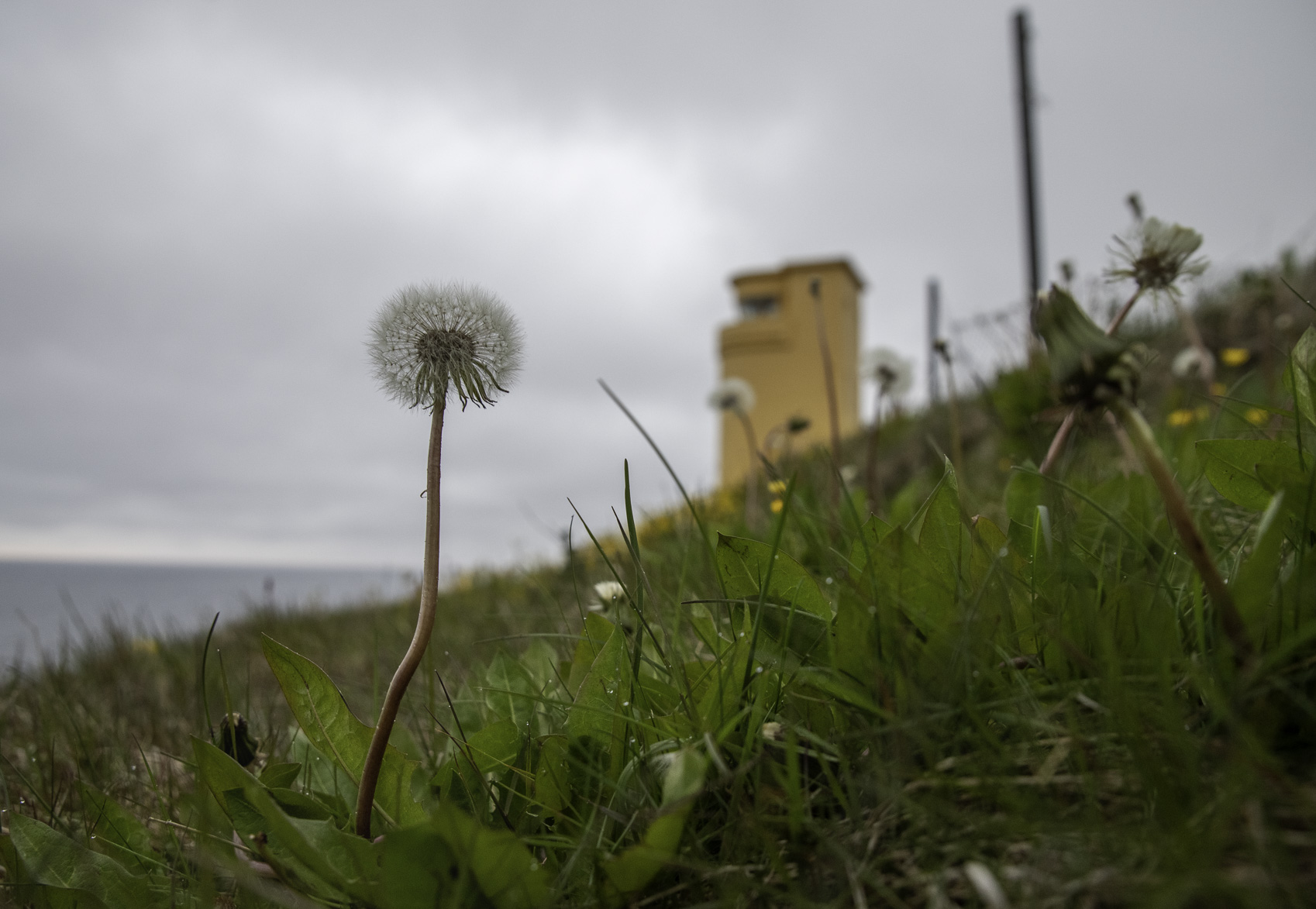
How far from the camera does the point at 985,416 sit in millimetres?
6910

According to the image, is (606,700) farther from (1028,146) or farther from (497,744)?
(1028,146)

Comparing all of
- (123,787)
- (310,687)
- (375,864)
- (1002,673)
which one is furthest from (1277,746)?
(123,787)

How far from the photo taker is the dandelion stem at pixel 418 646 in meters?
0.94

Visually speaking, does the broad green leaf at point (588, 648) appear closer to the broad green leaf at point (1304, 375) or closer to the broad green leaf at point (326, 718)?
the broad green leaf at point (326, 718)

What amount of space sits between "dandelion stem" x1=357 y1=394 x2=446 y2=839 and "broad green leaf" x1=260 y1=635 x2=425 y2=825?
136 millimetres

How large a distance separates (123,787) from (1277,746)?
216 cm

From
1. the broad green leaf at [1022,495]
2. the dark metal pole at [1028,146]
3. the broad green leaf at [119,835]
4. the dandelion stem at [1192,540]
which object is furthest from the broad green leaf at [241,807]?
the dark metal pole at [1028,146]

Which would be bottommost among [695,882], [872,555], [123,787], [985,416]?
[123,787]

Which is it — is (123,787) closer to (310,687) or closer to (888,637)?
(310,687)

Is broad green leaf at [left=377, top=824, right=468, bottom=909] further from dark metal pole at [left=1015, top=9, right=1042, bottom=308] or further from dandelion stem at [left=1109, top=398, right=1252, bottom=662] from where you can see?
dark metal pole at [left=1015, top=9, right=1042, bottom=308]

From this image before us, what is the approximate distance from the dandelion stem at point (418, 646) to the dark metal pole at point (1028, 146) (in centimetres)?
1174

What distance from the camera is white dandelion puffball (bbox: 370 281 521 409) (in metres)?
1.04

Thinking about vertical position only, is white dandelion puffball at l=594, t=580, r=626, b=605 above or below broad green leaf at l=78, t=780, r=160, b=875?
above

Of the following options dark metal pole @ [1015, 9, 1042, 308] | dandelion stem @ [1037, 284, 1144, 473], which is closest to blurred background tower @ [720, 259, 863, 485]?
dark metal pole @ [1015, 9, 1042, 308]
